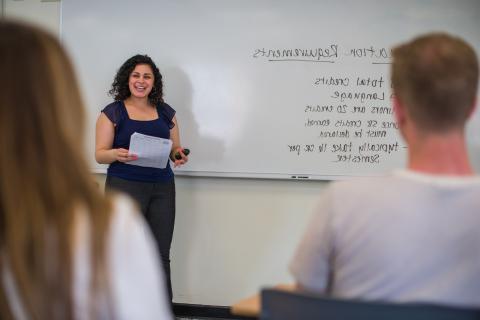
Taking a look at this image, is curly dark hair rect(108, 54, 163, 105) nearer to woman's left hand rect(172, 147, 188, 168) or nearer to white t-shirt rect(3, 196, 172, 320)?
woman's left hand rect(172, 147, 188, 168)

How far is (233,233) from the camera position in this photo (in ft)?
11.5

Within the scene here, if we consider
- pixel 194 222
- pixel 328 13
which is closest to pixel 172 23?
pixel 328 13

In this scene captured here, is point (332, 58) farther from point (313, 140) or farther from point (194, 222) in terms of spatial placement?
point (194, 222)

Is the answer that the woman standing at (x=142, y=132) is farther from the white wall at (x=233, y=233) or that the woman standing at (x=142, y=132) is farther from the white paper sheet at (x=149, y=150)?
the white wall at (x=233, y=233)

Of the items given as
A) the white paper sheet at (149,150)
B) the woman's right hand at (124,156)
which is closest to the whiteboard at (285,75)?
the white paper sheet at (149,150)

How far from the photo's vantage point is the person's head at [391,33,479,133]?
1.12 meters

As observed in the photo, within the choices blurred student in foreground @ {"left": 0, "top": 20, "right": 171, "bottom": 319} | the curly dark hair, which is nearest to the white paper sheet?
the curly dark hair

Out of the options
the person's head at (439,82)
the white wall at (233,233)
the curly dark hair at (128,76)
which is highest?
the curly dark hair at (128,76)

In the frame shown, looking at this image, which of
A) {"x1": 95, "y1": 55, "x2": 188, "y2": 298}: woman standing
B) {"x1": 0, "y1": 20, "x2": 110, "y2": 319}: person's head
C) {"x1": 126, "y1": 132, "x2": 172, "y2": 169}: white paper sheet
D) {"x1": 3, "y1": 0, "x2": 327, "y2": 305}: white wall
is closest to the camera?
{"x1": 0, "y1": 20, "x2": 110, "y2": 319}: person's head

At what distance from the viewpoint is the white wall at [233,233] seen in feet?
11.3

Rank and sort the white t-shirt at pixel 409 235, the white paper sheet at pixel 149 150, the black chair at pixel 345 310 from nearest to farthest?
the black chair at pixel 345 310 < the white t-shirt at pixel 409 235 < the white paper sheet at pixel 149 150

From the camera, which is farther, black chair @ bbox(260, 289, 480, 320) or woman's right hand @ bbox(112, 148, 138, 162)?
woman's right hand @ bbox(112, 148, 138, 162)

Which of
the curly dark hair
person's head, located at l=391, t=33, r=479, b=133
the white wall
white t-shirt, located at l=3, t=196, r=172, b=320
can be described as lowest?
the white wall

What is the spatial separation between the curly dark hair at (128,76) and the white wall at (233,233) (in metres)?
0.48
